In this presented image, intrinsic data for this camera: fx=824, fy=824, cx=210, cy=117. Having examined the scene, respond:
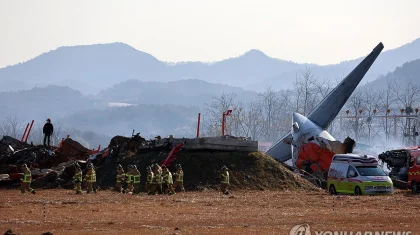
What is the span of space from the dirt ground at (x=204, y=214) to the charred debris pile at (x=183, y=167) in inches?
201

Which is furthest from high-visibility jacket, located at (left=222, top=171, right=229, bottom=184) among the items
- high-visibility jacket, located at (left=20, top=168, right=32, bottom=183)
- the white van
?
high-visibility jacket, located at (left=20, top=168, right=32, bottom=183)

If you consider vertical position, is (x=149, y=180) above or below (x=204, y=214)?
above

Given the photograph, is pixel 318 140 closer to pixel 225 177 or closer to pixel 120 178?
pixel 225 177

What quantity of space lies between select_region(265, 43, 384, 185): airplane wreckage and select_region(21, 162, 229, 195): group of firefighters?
11.3m

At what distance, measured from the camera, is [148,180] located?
1620 inches

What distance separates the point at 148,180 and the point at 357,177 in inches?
406

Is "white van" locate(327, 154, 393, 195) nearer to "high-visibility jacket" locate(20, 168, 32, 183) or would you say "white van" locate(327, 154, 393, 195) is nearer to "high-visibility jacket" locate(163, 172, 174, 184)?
"high-visibility jacket" locate(163, 172, 174, 184)

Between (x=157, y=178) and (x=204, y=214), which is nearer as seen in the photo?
(x=204, y=214)

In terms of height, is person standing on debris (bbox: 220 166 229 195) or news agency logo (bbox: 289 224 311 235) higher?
person standing on debris (bbox: 220 166 229 195)

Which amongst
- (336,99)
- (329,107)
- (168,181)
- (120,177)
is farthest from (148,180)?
(336,99)

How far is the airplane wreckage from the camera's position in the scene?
52.1 m

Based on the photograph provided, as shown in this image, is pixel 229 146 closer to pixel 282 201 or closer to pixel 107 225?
pixel 282 201

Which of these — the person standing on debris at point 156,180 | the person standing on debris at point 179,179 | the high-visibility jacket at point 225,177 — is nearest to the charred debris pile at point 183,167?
the person standing on debris at point 179,179

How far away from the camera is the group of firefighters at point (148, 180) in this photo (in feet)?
133
